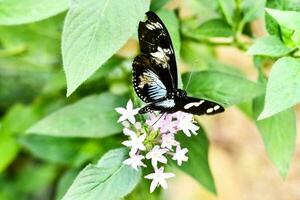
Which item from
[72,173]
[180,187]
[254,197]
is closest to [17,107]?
[72,173]

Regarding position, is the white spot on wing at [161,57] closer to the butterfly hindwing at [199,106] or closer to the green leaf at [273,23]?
the butterfly hindwing at [199,106]

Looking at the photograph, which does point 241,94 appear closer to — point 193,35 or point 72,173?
point 193,35

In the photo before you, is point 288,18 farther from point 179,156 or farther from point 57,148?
point 57,148

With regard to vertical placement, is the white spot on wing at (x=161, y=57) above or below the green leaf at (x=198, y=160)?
above

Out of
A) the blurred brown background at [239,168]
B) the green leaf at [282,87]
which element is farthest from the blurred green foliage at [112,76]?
the blurred brown background at [239,168]

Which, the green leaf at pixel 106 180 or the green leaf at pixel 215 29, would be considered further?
the green leaf at pixel 215 29

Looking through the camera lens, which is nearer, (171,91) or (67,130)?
(171,91)
